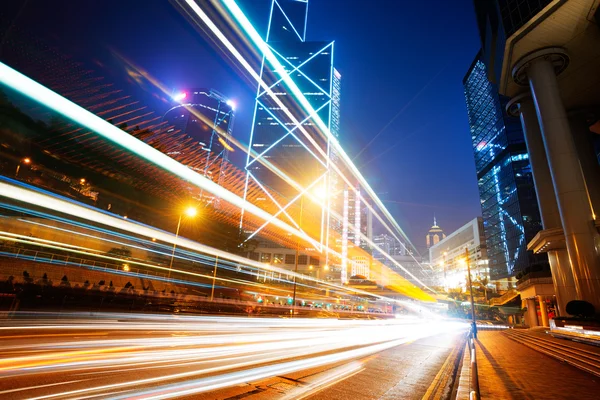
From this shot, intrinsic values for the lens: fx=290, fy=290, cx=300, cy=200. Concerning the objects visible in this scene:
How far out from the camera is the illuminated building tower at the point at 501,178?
211 feet

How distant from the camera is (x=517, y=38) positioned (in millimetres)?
26328

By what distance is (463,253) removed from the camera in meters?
129

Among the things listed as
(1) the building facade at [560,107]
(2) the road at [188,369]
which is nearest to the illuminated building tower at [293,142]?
(1) the building facade at [560,107]

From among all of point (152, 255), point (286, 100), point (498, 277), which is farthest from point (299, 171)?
point (152, 255)

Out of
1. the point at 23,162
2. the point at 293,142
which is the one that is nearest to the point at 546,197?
the point at 23,162

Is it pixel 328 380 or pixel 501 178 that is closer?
pixel 328 380

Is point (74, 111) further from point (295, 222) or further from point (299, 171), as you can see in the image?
point (299, 171)

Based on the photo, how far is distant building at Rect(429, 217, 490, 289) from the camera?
115688mm

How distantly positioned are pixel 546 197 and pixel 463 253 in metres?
113

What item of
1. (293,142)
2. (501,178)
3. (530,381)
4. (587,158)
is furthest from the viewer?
(293,142)

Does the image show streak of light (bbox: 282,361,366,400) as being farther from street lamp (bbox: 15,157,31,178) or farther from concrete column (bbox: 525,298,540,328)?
concrete column (bbox: 525,298,540,328)

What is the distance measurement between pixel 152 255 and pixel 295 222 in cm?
8565

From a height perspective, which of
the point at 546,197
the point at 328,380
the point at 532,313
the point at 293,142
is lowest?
the point at 328,380

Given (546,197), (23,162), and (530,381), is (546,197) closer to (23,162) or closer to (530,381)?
(530,381)
